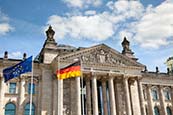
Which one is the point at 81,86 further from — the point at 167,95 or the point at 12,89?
the point at 167,95

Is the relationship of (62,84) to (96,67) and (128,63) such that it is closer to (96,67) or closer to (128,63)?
(96,67)

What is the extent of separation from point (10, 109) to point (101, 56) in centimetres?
1575

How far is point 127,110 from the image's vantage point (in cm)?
4306

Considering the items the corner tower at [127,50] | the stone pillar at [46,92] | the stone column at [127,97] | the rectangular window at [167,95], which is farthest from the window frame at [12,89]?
the rectangular window at [167,95]

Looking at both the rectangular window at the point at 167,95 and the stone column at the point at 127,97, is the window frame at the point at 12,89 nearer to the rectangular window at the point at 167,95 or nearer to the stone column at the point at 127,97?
the stone column at the point at 127,97

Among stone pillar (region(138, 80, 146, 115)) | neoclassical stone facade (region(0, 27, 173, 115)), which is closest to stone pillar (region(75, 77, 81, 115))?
neoclassical stone facade (region(0, 27, 173, 115))

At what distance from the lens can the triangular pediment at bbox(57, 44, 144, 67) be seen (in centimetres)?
4344

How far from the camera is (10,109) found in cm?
4150

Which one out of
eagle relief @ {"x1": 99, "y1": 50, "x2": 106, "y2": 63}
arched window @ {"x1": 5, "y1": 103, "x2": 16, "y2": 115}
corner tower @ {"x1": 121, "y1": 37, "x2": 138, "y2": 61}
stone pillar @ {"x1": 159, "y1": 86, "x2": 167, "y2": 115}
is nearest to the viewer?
arched window @ {"x1": 5, "y1": 103, "x2": 16, "y2": 115}

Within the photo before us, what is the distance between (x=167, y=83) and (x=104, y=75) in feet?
52.1

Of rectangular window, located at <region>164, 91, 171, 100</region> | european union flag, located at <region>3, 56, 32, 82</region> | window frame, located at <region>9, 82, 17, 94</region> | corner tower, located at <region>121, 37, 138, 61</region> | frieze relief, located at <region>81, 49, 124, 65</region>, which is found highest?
corner tower, located at <region>121, 37, 138, 61</region>

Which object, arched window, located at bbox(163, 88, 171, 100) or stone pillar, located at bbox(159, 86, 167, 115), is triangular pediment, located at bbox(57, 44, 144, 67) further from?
arched window, located at bbox(163, 88, 171, 100)

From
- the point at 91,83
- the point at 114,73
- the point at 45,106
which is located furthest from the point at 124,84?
the point at 45,106

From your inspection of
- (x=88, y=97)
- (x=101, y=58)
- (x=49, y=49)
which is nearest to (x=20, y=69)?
(x=49, y=49)
